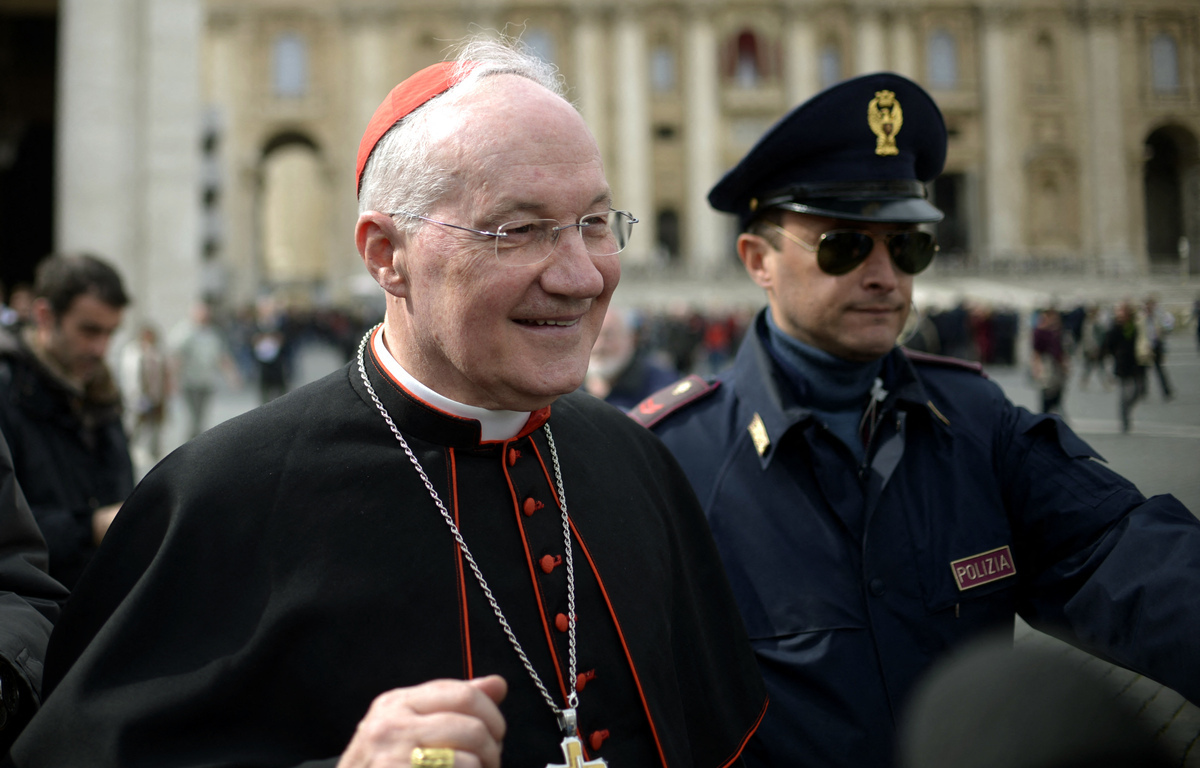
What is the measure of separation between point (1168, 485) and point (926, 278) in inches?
1237

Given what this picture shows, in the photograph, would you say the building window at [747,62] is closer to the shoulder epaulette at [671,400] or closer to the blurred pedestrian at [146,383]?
the blurred pedestrian at [146,383]

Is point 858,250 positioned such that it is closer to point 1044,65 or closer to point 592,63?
point 1044,65

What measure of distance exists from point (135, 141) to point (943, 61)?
23930 millimetres

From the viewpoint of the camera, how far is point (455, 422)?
1612 mm

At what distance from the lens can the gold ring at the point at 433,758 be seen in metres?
1.16

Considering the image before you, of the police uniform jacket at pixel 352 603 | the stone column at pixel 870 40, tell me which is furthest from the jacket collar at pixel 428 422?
the stone column at pixel 870 40

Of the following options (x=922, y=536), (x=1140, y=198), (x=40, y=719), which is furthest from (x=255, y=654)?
(x=1140, y=198)

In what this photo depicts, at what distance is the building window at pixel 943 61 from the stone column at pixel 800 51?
8.79 metres

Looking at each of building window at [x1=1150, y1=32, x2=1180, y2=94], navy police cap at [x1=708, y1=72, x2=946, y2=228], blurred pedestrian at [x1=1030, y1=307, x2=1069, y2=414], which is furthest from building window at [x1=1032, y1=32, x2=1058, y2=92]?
navy police cap at [x1=708, y1=72, x2=946, y2=228]

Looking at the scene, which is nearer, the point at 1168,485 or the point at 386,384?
the point at 386,384

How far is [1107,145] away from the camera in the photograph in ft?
10.9

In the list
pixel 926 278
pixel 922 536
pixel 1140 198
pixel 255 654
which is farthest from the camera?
pixel 926 278

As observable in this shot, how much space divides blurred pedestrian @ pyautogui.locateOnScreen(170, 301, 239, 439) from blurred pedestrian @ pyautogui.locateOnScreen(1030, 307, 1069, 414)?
995cm

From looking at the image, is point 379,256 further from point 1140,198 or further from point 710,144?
point 710,144
